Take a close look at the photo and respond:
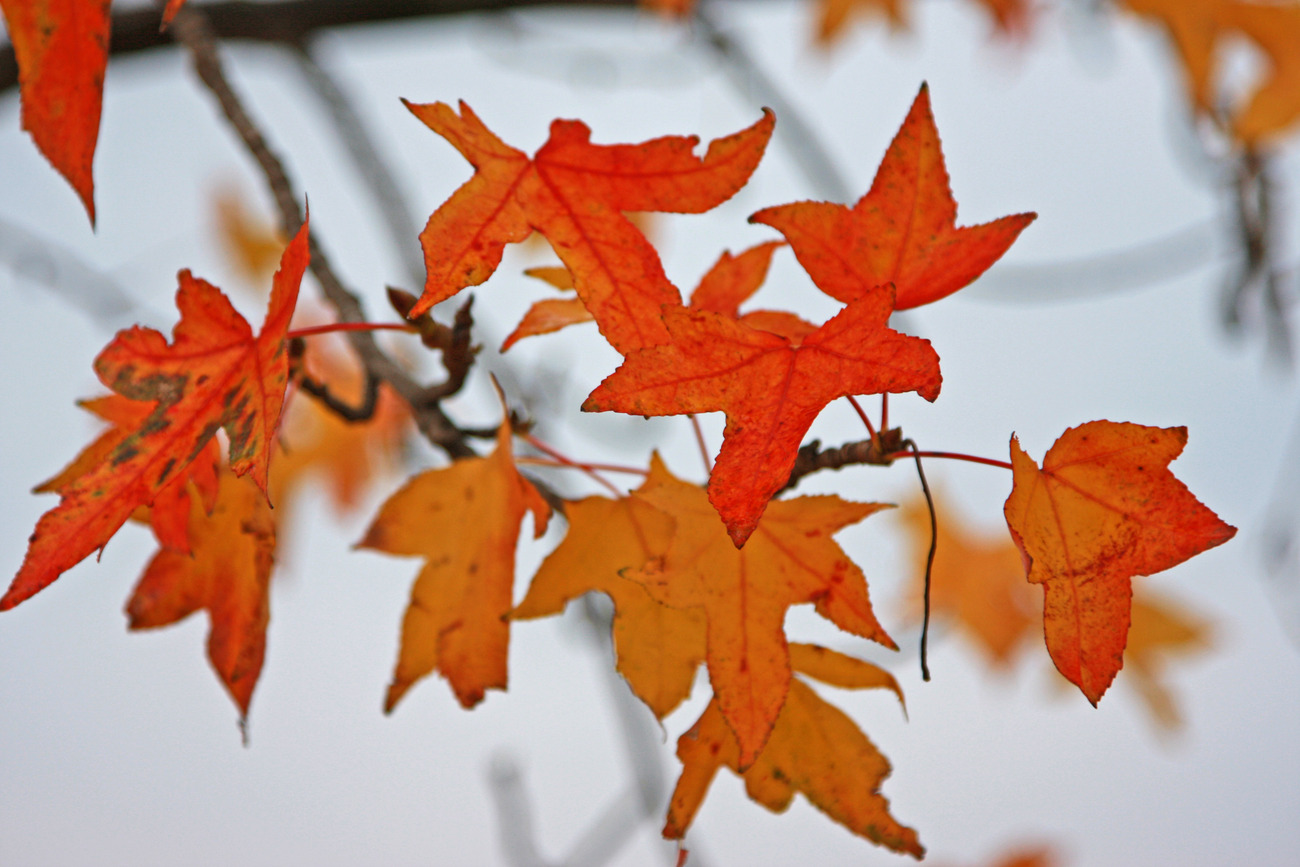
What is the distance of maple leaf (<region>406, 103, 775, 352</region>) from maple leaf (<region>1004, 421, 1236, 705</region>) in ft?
0.61

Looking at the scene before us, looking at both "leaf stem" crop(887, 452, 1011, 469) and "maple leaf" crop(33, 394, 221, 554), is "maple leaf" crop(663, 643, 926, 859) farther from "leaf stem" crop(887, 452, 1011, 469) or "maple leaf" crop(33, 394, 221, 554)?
"maple leaf" crop(33, 394, 221, 554)

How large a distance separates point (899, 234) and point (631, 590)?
24 centimetres

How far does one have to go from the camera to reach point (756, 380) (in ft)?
1.38

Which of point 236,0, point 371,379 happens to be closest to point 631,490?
point 371,379

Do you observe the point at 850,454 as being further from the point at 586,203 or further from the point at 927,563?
the point at 586,203

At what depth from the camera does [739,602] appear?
0.48m

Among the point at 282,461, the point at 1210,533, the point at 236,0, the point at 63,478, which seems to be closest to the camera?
the point at 1210,533

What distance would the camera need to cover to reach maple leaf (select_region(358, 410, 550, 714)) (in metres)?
0.55

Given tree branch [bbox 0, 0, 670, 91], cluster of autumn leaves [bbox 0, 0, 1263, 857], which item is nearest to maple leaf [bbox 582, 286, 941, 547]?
cluster of autumn leaves [bbox 0, 0, 1263, 857]

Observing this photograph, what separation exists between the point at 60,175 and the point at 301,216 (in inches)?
7.1

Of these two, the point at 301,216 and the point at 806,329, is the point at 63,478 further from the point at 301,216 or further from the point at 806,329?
the point at 806,329

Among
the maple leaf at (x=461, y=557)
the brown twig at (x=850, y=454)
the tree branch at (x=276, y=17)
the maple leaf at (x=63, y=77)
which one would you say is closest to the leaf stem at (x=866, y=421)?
the brown twig at (x=850, y=454)

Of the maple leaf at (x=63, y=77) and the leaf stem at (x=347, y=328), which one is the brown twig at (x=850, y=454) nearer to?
the leaf stem at (x=347, y=328)

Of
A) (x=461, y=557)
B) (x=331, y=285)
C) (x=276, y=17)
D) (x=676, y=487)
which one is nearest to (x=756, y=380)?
(x=676, y=487)
